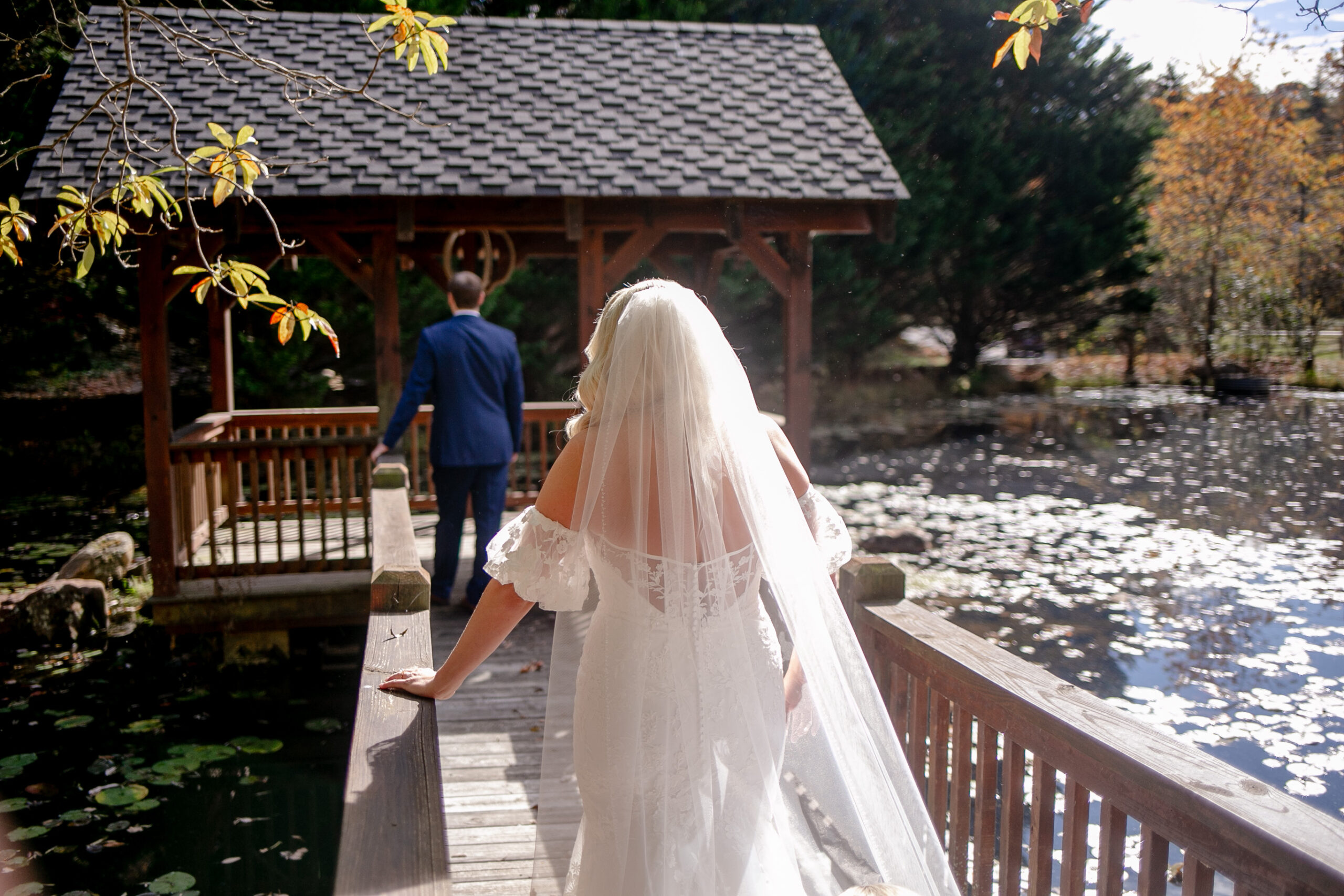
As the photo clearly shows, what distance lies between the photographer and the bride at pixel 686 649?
229 centimetres

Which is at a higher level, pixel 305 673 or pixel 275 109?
pixel 275 109

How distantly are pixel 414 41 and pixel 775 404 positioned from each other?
19.3m

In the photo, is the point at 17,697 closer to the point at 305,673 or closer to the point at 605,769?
the point at 305,673

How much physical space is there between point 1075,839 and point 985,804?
1.19 ft

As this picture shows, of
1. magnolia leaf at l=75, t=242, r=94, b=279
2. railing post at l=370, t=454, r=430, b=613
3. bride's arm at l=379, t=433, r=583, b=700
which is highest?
magnolia leaf at l=75, t=242, r=94, b=279

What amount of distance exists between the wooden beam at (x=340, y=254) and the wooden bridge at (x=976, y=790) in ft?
15.7

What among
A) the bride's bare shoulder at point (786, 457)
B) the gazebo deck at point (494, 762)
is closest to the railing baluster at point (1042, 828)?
the bride's bare shoulder at point (786, 457)

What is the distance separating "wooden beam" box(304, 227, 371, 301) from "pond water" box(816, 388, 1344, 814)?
5.63 m

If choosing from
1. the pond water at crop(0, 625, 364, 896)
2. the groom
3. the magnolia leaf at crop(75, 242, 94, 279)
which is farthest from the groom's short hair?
the magnolia leaf at crop(75, 242, 94, 279)

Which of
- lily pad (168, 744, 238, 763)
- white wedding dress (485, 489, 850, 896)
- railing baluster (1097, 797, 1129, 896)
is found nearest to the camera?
railing baluster (1097, 797, 1129, 896)

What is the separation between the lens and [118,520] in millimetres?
13617

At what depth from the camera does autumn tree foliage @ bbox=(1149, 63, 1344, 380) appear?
2641cm

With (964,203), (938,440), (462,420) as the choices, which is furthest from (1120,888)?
(964,203)

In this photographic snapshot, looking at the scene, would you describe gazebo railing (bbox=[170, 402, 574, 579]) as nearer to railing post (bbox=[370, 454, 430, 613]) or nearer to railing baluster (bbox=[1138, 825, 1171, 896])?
railing post (bbox=[370, 454, 430, 613])
